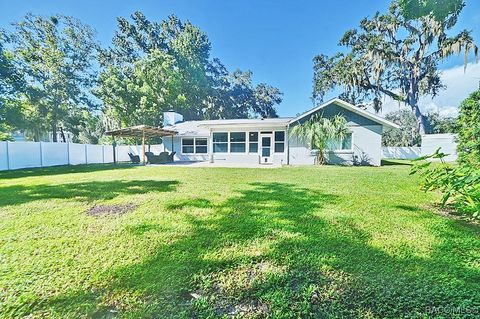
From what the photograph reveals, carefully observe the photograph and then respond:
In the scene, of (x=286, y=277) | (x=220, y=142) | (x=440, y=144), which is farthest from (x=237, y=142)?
(x=440, y=144)

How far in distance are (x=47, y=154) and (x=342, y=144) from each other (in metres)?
19.1

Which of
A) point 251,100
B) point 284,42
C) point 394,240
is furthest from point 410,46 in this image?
point 394,240

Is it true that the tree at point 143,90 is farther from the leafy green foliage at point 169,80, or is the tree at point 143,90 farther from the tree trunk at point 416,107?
the tree trunk at point 416,107

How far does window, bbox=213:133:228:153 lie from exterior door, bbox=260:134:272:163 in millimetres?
2697

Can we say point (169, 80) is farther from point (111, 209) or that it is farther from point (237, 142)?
point (111, 209)

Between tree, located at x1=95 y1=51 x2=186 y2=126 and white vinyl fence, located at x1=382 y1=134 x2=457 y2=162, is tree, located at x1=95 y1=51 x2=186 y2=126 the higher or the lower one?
the higher one

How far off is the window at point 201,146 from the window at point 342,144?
9.10 metres

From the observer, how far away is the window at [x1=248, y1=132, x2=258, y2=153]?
15953 millimetres

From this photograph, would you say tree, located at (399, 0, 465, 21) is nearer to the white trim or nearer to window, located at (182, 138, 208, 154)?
the white trim

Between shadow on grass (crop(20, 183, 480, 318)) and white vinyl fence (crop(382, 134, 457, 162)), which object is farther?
white vinyl fence (crop(382, 134, 457, 162))

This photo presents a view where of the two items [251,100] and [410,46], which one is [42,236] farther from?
[251,100]

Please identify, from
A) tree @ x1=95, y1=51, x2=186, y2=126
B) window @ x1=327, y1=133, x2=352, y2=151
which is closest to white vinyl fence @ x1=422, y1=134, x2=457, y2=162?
window @ x1=327, y1=133, x2=352, y2=151

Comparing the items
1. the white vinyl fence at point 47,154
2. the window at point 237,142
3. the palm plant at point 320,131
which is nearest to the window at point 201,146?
the window at point 237,142

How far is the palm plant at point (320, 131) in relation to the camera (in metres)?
13.1
